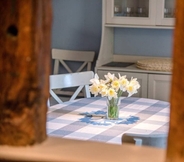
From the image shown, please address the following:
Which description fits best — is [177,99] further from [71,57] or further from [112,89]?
[71,57]

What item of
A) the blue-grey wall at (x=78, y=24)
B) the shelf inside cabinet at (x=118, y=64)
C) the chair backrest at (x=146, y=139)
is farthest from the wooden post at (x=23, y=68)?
the blue-grey wall at (x=78, y=24)

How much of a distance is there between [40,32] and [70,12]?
150 inches

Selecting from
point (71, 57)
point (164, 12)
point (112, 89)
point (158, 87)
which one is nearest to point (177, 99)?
point (112, 89)

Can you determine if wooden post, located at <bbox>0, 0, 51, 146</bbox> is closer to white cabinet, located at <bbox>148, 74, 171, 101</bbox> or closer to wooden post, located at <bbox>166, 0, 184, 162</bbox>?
wooden post, located at <bbox>166, 0, 184, 162</bbox>

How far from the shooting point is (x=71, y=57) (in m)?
4.58

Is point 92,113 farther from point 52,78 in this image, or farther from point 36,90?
point 36,90

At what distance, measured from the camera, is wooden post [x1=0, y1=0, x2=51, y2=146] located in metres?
0.83

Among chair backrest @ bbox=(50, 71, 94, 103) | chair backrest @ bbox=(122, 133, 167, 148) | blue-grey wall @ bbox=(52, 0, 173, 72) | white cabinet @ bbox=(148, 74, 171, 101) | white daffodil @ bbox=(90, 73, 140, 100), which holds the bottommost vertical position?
white cabinet @ bbox=(148, 74, 171, 101)

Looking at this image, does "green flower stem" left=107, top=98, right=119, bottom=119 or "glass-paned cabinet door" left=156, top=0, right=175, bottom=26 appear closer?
"green flower stem" left=107, top=98, right=119, bottom=119

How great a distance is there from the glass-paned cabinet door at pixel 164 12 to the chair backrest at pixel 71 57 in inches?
30.7

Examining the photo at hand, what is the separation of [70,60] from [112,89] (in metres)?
2.02

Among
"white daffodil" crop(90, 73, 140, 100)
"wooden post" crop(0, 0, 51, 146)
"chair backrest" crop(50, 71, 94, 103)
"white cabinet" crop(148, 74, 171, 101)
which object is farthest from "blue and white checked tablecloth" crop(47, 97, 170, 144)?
"wooden post" crop(0, 0, 51, 146)

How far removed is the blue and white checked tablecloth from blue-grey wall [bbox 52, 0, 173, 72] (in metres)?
1.32

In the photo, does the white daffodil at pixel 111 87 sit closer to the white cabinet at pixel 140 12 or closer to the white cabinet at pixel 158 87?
the white cabinet at pixel 158 87
